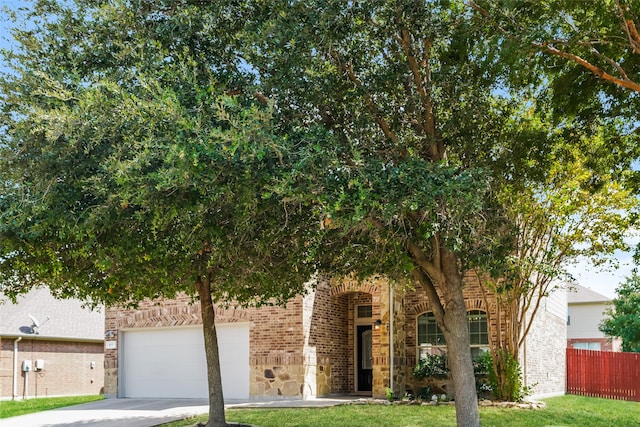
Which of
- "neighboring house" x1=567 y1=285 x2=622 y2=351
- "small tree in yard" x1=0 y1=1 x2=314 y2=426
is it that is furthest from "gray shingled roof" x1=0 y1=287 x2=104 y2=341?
"neighboring house" x1=567 y1=285 x2=622 y2=351

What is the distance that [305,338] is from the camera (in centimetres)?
1747

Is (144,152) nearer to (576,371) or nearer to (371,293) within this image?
(371,293)

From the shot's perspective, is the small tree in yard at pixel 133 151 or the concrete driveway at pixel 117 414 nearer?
the small tree in yard at pixel 133 151

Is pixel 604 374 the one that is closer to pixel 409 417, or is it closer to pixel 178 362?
pixel 409 417

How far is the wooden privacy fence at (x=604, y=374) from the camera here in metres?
22.1

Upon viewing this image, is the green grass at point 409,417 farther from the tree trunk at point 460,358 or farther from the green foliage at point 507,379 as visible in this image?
the tree trunk at point 460,358

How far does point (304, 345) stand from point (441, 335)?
363 centimetres

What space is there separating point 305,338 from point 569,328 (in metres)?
26.4

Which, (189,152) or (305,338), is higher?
(189,152)

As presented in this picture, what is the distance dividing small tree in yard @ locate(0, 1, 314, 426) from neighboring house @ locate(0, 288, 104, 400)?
54.0ft

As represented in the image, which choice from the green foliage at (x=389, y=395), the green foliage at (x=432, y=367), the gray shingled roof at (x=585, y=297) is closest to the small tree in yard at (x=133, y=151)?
the green foliage at (x=389, y=395)

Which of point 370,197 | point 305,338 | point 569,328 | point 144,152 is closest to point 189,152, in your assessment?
point 144,152

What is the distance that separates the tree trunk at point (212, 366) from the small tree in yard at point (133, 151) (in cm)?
178

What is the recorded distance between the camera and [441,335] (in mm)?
17750
